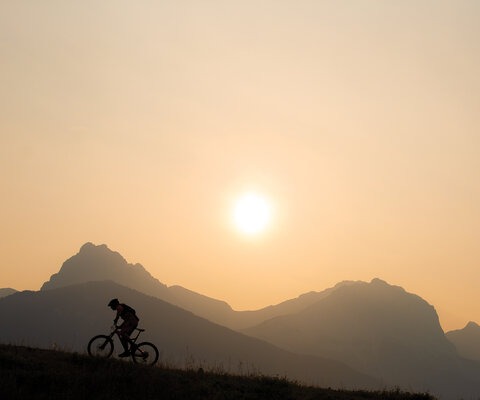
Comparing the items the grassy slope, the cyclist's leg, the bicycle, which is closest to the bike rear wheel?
the bicycle

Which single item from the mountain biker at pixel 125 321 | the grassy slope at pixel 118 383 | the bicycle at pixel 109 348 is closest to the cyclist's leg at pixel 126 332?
the mountain biker at pixel 125 321

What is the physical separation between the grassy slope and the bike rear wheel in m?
0.90

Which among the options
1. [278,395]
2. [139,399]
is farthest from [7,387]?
[278,395]

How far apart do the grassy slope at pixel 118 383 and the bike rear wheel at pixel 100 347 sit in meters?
0.90

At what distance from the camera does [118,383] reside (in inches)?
632

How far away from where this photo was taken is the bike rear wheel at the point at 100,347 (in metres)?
19.1

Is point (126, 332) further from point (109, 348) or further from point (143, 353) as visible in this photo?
point (109, 348)

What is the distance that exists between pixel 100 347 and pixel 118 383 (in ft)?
11.2

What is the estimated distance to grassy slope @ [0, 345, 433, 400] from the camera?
15180 millimetres

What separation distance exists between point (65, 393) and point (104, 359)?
3041 mm

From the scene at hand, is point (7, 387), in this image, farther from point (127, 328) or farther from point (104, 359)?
point (127, 328)

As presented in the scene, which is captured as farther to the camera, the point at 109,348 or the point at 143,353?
the point at 109,348

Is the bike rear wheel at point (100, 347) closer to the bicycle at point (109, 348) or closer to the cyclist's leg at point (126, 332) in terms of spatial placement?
the bicycle at point (109, 348)

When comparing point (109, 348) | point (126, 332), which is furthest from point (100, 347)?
point (126, 332)
